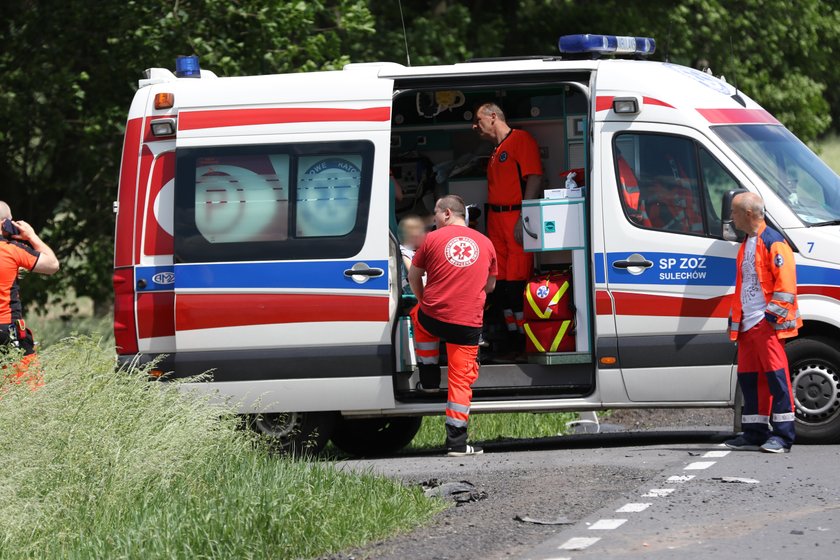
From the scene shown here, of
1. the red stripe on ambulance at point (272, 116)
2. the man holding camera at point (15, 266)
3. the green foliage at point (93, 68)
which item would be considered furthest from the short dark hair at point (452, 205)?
the green foliage at point (93, 68)

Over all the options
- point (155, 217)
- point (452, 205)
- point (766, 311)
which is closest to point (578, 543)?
point (766, 311)

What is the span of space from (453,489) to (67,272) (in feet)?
41.9

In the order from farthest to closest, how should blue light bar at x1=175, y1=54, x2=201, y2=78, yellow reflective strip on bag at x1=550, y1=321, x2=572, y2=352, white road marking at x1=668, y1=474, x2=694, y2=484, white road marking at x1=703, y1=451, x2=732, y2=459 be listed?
blue light bar at x1=175, y1=54, x2=201, y2=78
yellow reflective strip on bag at x1=550, y1=321, x2=572, y2=352
white road marking at x1=703, y1=451, x2=732, y2=459
white road marking at x1=668, y1=474, x2=694, y2=484

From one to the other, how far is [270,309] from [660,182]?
2.61 m

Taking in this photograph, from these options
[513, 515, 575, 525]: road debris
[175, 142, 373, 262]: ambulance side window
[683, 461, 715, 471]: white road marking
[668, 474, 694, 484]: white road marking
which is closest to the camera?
[513, 515, 575, 525]: road debris

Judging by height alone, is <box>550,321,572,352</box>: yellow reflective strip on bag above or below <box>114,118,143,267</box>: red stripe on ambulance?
below

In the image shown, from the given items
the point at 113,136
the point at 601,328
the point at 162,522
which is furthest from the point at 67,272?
the point at 162,522

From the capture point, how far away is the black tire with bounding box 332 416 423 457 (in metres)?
11.1

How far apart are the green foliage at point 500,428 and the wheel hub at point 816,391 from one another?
121 inches

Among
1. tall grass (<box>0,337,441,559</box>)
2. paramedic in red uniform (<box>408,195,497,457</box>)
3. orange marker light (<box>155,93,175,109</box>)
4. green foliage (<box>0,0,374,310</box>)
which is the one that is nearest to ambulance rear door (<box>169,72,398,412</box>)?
orange marker light (<box>155,93,175,109</box>)

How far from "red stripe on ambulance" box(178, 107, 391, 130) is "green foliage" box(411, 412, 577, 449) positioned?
308cm

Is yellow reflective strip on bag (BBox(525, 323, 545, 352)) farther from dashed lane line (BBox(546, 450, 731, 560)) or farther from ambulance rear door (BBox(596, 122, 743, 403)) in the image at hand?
dashed lane line (BBox(546, 450, 731, 560))

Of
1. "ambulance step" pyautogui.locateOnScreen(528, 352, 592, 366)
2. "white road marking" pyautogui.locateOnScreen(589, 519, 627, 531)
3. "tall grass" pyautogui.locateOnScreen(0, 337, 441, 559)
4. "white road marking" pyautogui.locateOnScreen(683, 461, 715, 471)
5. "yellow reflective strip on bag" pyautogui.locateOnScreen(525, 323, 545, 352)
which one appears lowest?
"white road marking" pyautogui.locateOnScreen(683, 461, 715, 471)

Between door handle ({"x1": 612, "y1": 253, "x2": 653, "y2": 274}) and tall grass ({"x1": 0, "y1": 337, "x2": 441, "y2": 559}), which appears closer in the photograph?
tall grass ({"x1": 0, "y1": 337, "x2": 441, "y2": 559})
